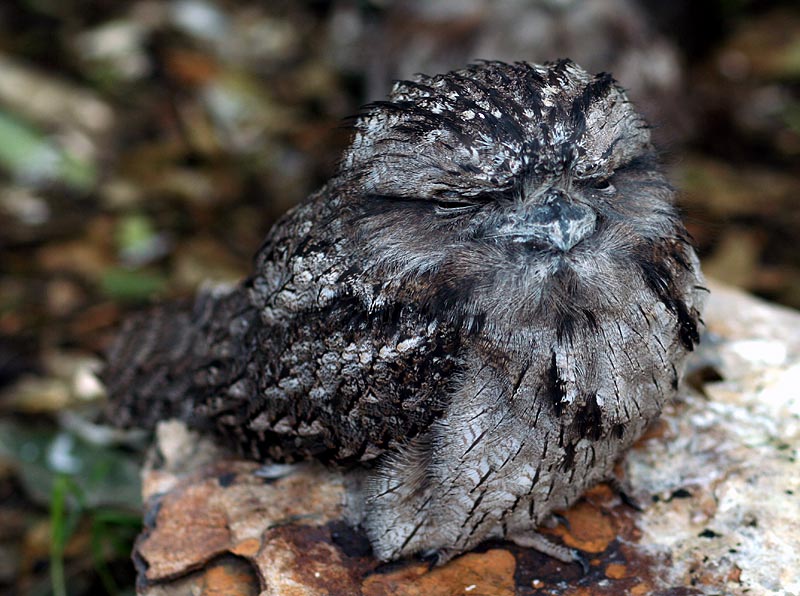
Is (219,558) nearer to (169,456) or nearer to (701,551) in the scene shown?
(169,456)

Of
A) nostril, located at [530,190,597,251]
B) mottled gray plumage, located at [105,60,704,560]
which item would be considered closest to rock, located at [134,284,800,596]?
mottled gray plumage, located at [105,60,704,560]

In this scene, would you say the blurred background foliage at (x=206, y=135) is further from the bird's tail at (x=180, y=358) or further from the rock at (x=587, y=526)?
the rock at (x=587, y=526)

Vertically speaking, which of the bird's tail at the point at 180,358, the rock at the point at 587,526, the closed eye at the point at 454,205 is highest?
the closed eye at the point at 454,205

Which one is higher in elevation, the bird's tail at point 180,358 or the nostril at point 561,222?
the nostril at point 561,222

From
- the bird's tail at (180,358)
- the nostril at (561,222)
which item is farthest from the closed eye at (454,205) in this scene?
the bird's tail at (180,358)

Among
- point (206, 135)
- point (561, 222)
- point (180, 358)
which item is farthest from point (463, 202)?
point (206, 135)

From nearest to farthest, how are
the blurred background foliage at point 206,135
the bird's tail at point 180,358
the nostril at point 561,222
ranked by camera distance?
1. the nostril at point 561,222
2. the bird's tail at point 180,358
3. the blurred background foliage at point 206,135
